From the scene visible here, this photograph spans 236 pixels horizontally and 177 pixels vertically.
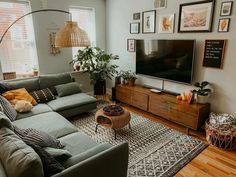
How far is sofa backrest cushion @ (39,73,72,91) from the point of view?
3.80m

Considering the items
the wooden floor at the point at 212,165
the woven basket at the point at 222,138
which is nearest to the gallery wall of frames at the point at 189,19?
the woven basket at the point at 222,138

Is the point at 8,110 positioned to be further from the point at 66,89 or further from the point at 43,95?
the point at 66,89

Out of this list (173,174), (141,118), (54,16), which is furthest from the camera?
(54,16)

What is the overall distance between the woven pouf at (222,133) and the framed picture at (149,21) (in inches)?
85.8

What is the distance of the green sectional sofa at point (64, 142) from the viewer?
1.29 meters

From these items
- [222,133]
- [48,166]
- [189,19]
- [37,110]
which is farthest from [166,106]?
[48,166]

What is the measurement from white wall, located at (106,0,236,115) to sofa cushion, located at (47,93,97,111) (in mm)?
1477

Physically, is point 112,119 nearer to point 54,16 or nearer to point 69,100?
point 69,100

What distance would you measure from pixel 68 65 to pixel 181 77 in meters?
2.75

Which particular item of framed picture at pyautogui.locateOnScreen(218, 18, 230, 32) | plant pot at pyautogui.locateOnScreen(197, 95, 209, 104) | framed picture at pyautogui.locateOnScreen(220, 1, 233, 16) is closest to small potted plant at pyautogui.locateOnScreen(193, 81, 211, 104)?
plant pot at pyautogui.locateOnScreen(197, 95, 209, 104)

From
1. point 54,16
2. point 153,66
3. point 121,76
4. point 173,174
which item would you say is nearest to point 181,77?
point 153,66

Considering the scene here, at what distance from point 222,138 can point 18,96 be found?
133 inches

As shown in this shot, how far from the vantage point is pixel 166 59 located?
3.63 m

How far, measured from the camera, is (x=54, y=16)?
4.19 m
